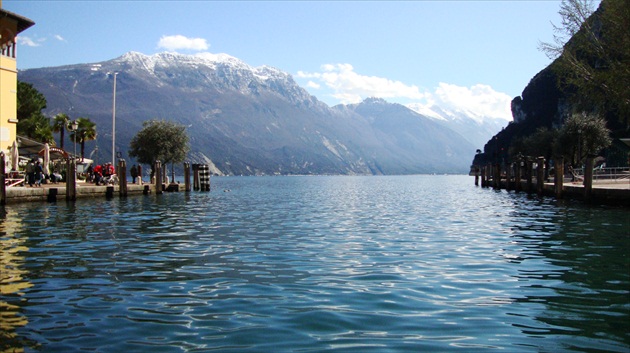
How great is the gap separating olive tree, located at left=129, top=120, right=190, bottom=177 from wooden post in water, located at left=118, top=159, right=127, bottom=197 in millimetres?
32404

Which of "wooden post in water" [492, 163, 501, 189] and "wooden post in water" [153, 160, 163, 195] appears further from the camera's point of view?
"wooden post in water" [492, 163, 501, 189]

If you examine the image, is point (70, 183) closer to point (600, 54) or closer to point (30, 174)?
point (30, 174)

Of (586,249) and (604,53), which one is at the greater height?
(604,53)

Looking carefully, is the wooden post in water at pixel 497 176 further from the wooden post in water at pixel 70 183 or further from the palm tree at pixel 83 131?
the wooden post in water at pixel 70 183

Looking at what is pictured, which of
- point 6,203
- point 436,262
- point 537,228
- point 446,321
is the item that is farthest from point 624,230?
point 6,203

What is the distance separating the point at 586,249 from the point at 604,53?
20211 mm

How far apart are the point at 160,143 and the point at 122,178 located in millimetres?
34142

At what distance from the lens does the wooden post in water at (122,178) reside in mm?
50469

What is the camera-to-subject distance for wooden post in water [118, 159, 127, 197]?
50.5 meters

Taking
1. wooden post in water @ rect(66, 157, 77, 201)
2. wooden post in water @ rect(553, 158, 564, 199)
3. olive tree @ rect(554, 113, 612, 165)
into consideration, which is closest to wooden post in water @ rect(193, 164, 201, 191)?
wooden post in water @ rect(66, 157, 77, 201)

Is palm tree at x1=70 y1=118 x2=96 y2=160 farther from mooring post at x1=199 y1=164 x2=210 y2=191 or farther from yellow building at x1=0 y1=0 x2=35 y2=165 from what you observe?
yellow building at x1=0 y1=0 x2=35 y2=165

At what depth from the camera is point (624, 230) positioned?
23656 millimetres

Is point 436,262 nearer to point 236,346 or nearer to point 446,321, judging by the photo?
point 446,321

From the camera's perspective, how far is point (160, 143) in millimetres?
84375
